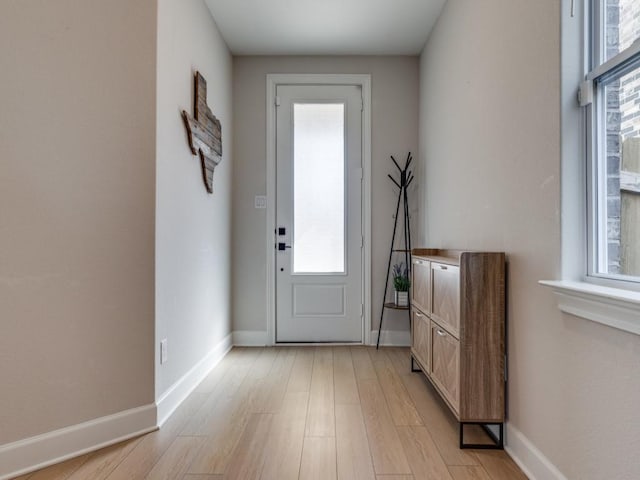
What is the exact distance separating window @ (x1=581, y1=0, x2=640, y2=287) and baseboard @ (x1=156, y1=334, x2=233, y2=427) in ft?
6.71

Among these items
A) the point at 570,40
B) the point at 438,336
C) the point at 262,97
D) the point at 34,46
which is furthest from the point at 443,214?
the point at 34,46

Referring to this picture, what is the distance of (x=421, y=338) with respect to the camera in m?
2.57

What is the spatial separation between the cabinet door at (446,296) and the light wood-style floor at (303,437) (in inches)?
20.9

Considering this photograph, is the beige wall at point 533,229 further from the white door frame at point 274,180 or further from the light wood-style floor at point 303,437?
the white door frame at point 274,180

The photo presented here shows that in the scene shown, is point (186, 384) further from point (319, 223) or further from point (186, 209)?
point (319, 223)

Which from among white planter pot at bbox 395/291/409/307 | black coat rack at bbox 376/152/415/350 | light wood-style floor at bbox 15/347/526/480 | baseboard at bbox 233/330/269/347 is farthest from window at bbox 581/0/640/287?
baseboard at bbox 233/330/269/347

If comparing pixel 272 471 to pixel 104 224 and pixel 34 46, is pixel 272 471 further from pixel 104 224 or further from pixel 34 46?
pixel 34 46

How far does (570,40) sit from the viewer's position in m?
1.39

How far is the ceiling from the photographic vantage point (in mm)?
2854

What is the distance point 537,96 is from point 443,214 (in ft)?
4.40

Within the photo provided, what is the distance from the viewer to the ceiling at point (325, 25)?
285cm

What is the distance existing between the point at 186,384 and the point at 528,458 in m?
1.86

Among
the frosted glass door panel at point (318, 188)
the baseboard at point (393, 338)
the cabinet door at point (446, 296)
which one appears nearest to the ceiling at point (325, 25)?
the frosted glass door panel at point (318, 188)

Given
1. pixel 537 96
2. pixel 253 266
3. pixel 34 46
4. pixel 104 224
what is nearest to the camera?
pixel 537 96
